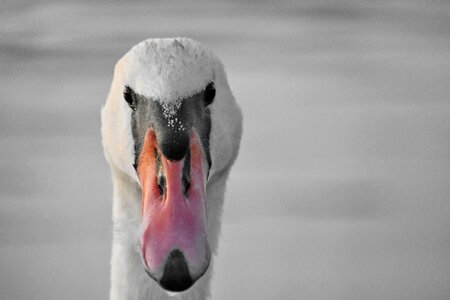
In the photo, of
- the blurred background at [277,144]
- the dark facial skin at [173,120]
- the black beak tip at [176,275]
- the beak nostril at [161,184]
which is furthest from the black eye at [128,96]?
the blurred background at [277,144]

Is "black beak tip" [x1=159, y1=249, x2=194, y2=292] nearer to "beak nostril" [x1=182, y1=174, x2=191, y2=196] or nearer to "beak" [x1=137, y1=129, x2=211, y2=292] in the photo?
"beak" [x1=137, y1=129, x2=211, y2=292]

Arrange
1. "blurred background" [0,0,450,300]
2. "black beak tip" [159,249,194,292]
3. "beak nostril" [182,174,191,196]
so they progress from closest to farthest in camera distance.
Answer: "black beak tip" [159,249,194,292]
"beak nostril" [182,174,191,196]
"blurred background" [0,0,450,300]

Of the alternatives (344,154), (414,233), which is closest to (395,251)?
(414,233)

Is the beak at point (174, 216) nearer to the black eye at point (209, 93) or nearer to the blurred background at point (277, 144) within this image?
the black eye at point (209, 93)

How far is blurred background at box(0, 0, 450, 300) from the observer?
17.9 ft

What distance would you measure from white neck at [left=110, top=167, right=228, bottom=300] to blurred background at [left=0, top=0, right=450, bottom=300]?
2.10 meters

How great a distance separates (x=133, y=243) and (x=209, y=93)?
60cm

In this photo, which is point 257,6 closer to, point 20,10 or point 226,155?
point 20,10

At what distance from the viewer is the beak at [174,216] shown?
214 centimetres

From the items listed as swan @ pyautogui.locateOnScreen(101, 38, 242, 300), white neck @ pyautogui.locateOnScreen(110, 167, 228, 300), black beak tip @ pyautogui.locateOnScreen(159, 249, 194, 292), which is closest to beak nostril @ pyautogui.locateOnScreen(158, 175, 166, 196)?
swan @ pyautogui.locateOnScreen(101, 38, 242, 300)

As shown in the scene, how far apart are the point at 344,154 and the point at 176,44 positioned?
4.49m

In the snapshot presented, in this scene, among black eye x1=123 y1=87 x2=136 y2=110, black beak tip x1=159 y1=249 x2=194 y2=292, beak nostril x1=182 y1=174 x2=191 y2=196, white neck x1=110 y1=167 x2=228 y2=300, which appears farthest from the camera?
white neck x1=110 y1=167 x2=228 y2=300

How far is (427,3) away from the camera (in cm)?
1008

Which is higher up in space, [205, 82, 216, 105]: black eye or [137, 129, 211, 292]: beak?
[205, 82, 216, 105]: black eye
